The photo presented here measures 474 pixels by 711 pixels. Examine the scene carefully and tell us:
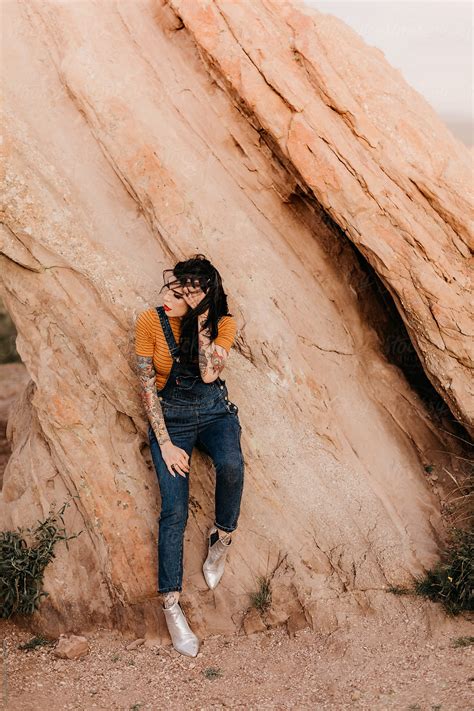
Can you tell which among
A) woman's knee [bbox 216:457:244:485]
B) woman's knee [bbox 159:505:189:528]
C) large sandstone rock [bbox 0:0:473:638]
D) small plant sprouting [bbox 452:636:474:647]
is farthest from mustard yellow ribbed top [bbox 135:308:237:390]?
small plant sprouting [bbox 452:636:474:647]

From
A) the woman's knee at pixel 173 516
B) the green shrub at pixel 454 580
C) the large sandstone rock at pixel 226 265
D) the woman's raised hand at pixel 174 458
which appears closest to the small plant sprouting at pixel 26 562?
the large sandstone rock at pixel 226 265

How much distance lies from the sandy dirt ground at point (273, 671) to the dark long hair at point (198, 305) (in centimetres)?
179

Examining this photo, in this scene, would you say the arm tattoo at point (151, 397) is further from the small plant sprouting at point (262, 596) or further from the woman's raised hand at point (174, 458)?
the small plant sprouting at point (262, 596)

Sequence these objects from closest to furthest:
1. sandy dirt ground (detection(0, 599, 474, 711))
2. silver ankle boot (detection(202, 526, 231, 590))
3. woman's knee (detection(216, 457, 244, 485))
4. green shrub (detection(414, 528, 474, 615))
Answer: sandy dirt ground (detection(0, 599, 474, 711)), woman's knee (detection(216, 457, 244, 485)), green shrub (detection(414, 528, 474, 615)), silver ankle boot (detection(202, 526, 231, 590))

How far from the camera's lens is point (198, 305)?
14.2 ft

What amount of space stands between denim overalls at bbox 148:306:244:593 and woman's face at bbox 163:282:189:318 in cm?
4

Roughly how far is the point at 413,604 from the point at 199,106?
3509mm

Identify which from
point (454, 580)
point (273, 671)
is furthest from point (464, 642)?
point (273, 671)

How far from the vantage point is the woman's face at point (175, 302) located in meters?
4.34

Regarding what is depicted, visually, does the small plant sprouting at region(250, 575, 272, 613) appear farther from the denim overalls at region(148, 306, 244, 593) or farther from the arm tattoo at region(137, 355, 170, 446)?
the arm tattoo at region(137, 355, 170, 446)

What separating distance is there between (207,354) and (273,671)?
6.13ft

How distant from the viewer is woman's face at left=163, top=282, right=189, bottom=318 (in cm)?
434

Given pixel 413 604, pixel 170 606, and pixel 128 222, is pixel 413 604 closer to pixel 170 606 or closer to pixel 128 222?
pixel 170 606

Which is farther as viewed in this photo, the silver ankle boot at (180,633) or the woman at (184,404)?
the silver ankle boot at (180,633)
